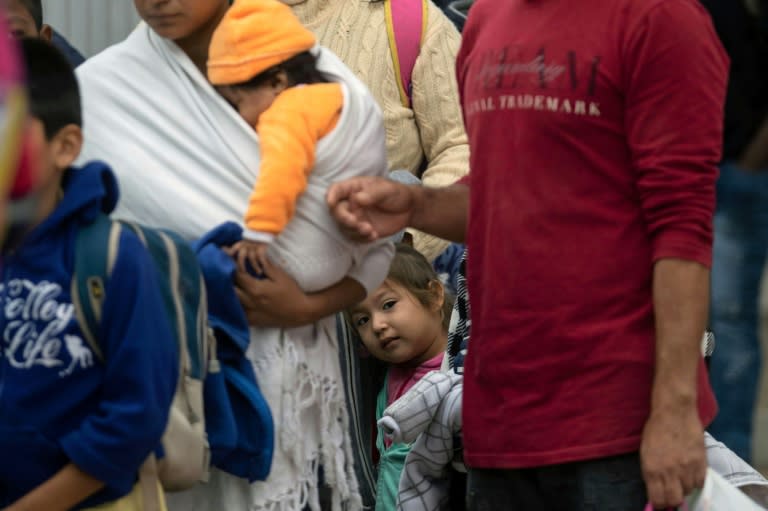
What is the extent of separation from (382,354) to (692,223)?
195 cm

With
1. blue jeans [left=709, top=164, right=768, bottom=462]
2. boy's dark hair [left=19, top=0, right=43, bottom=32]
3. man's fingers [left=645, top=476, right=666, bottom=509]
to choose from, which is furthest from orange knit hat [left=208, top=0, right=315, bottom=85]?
man's fingers [left=645, top=476, right=666, bottom=509]

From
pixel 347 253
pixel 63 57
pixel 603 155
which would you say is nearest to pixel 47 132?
pixel 63 57

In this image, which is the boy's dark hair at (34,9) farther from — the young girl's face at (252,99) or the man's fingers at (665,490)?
the man's fingers at (665,490)

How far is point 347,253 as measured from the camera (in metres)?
2.97

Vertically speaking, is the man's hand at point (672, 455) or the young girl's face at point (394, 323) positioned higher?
the man's hand at point (672, 455)

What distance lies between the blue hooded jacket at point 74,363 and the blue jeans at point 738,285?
976 mm

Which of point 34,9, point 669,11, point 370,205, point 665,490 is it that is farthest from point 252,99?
point 665,490

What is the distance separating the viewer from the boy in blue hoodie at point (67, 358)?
2.48 m

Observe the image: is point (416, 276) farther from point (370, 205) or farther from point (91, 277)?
point (91, 277)

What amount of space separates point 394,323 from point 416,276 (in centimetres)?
15

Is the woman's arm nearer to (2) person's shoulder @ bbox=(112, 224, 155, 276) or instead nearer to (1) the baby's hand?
(1) the baby's hand

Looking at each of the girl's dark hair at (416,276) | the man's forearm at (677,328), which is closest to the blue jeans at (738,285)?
the man's forearm at (677,328)

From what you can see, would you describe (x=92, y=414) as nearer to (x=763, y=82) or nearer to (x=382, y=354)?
(x=763, y=82)

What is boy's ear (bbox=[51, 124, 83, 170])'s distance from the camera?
8.30 feet
